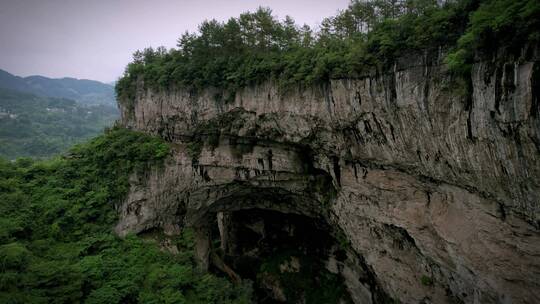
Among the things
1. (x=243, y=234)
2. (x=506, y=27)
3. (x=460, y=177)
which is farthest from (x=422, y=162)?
(x=243, y=234)

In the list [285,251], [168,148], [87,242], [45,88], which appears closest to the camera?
[87,242]

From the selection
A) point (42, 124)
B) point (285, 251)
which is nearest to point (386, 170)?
point (285, 251)

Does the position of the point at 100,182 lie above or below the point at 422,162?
below

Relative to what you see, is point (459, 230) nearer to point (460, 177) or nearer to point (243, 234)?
point (460, 177)

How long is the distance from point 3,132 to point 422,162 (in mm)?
89879

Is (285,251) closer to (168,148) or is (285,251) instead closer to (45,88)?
(168,148)

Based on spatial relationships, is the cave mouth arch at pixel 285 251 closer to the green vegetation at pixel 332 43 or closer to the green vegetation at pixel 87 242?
the green vegetation at pixel 87 242

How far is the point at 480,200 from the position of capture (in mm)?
9656

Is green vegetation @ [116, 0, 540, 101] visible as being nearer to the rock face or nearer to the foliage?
the foliage

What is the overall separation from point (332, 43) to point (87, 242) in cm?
1600

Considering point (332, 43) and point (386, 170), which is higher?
point (332, 43)

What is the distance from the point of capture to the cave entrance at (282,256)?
64.7 feet

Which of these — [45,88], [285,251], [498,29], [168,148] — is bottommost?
[285,251]

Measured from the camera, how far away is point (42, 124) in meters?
81.9
